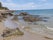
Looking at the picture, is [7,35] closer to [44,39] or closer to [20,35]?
[20,35]

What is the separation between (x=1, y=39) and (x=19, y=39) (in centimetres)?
120

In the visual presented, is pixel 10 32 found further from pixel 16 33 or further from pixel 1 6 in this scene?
pixel 1 6

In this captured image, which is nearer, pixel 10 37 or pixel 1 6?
pixel 10 37

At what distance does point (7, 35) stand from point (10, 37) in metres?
0.42

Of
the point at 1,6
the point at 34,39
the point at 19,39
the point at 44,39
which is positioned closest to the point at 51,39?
the point at 44,39

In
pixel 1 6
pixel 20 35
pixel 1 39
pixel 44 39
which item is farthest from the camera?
pixel 1 6

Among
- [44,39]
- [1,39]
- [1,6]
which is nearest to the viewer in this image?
[1,39]

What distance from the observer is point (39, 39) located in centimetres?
1060

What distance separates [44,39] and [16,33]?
2.25 m

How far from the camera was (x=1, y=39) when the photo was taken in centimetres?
1010

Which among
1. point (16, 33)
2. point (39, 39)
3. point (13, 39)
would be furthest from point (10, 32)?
point (39, 39)

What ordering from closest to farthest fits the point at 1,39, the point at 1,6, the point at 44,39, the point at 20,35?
the point at 1,39 < the point at 44,39 < the point at 20,35 < the point at 1,6

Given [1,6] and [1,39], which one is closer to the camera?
[1,39]

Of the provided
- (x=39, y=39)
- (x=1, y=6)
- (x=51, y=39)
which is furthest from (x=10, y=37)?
(x=1, y=6)
